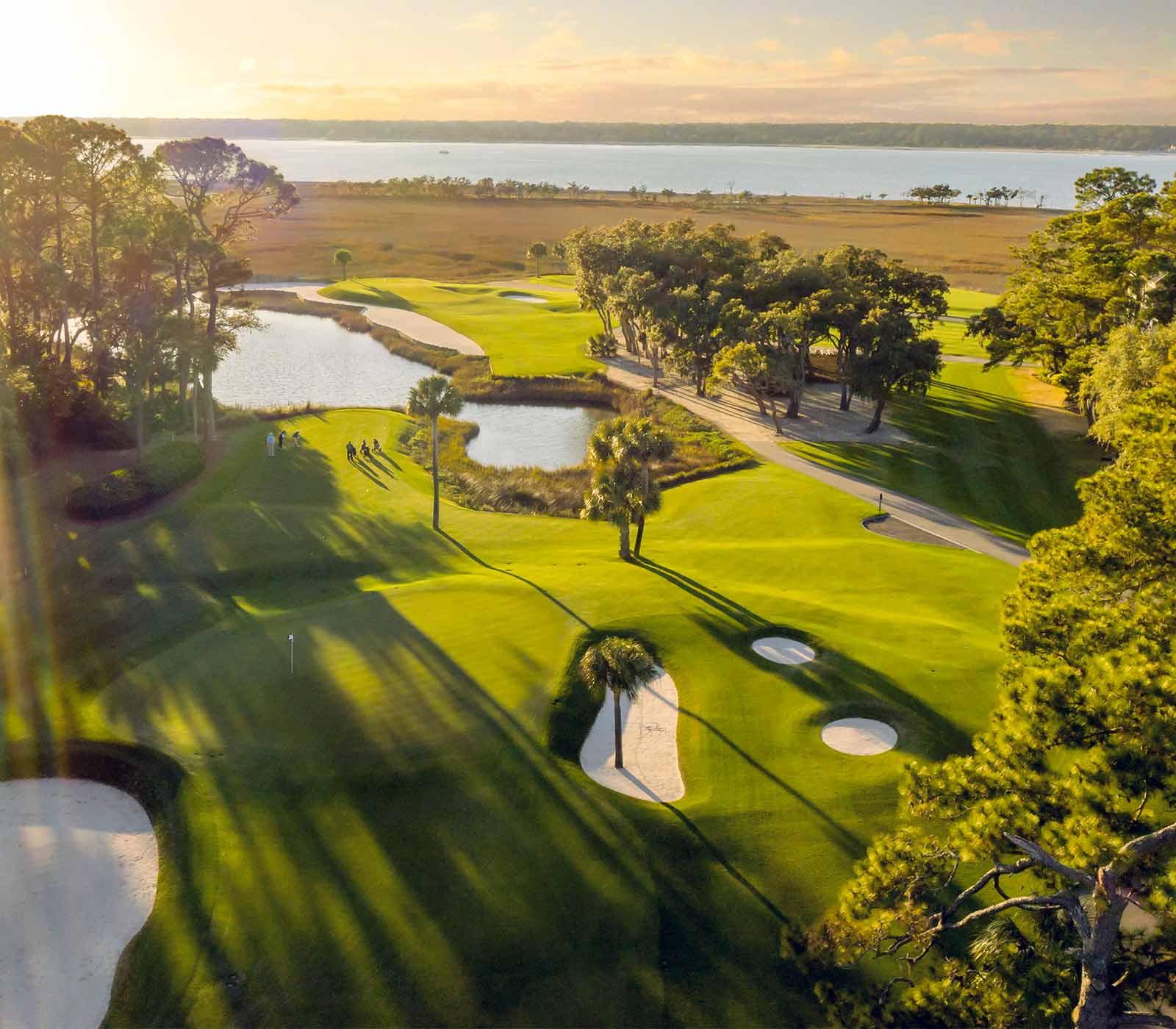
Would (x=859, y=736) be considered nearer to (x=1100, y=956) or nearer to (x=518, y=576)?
(x=1100, y=956)

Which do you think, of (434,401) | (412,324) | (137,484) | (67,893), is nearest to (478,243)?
(412,324)

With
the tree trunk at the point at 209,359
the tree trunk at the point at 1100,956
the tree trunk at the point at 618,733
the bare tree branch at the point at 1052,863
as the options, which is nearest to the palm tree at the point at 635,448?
the tree trunk at the point at 618,733

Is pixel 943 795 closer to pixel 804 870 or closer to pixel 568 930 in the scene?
pixel 804 870

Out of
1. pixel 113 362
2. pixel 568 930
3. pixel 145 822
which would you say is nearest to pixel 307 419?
pixel 113 362

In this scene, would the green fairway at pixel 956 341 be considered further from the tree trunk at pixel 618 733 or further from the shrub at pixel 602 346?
the tree trunk at pixel 618 733

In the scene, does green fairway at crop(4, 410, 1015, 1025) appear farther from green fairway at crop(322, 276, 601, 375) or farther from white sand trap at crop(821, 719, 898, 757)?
green fairway at crop(322, 276, 601, 375)
